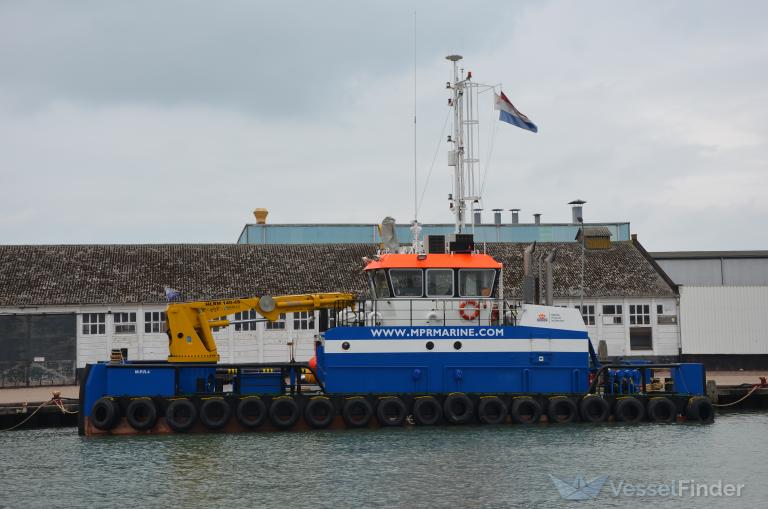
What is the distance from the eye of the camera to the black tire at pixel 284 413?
24.5m

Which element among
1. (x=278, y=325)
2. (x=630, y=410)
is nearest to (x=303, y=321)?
(x=278, y=325)

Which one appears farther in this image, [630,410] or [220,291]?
[220,291]

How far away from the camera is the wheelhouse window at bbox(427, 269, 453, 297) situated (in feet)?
82.0

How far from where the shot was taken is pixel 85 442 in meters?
24.1

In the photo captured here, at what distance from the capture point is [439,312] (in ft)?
82.2

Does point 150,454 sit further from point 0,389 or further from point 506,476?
point 0,389

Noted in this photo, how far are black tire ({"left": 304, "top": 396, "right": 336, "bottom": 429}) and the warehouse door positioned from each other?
52.6 feet

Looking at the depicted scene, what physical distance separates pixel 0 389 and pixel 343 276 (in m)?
13.4

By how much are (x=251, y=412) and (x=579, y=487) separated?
28.3ft

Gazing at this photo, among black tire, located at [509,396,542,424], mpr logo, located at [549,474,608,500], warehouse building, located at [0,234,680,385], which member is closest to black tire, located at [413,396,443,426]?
black tire, located at [509,396,542,424]

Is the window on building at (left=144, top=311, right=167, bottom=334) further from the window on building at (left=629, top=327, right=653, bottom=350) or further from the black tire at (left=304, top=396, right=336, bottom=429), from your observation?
the window on building at (left=629, top=327, right=653, bottom=350)

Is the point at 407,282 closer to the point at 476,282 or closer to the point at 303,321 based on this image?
the point at 476,282

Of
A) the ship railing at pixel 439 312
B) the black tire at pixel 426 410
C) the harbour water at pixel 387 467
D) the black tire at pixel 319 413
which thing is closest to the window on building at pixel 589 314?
the harbour water at pixel 387 467

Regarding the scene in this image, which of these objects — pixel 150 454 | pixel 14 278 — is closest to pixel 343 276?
pixel 14 278
